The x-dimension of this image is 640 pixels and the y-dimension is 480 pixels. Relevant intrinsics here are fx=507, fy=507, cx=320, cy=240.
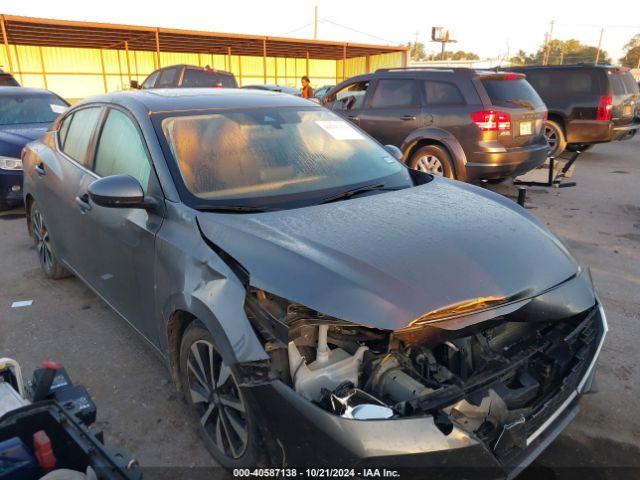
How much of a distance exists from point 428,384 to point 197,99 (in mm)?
2197

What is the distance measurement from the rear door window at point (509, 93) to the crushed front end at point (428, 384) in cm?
529

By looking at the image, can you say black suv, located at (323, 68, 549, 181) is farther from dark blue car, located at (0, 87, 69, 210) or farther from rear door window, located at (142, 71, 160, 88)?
rear door window, located at (142, 71, 160, 88)

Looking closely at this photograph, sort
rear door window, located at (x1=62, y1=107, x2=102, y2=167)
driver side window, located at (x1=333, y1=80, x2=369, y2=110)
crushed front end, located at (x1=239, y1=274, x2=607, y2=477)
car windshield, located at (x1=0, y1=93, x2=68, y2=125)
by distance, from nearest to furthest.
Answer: crushed front end, located at (x1=239, y1=274, x2=607, y2=477), rear door window, located at (x1=62, y1=107, x2=102, y2=167), car windshield, located at (x1=0, y1=93, x2=68, y2=125), driver side window, located at (x1=333, y1=80, x2=369, y2=110)

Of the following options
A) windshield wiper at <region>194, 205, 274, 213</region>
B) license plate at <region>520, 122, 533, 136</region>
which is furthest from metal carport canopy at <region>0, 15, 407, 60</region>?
windshield wiper at <region>194, 205, 274, 213</region>

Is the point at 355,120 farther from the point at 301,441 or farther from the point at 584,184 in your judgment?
the point at 301,441

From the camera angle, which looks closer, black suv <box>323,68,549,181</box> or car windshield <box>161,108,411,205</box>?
car windshield <box>161,108,411,205</box>

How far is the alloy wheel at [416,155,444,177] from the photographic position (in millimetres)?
7277

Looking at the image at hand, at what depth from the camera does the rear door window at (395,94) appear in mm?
7676

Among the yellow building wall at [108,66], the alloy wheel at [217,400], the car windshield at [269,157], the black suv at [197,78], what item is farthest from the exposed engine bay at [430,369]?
the yellow building wall at [108,66]

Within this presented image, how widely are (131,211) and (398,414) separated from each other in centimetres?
184

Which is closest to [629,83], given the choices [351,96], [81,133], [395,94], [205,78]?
[395,94]

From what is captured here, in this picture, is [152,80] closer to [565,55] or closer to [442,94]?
[442,94]

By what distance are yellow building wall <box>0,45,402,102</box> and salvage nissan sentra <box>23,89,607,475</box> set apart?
75.8 feet

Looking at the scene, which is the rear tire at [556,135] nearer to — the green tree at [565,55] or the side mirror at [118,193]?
the side mirror at [118,193]
